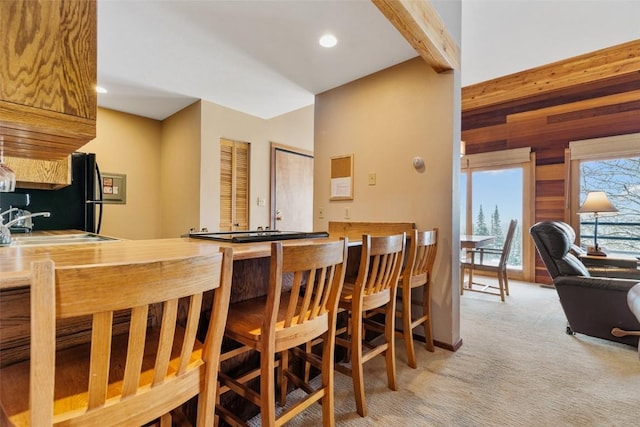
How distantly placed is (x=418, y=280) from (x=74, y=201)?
11.9ft

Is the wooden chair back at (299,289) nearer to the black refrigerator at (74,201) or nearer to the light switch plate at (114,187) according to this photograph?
the black refrigerator at (74,201)

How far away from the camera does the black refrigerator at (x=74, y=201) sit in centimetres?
323

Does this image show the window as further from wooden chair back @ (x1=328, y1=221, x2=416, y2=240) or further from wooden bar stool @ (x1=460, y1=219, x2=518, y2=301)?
wooden chair back @ (x1=328, y1=221, x2=416, y2=240)

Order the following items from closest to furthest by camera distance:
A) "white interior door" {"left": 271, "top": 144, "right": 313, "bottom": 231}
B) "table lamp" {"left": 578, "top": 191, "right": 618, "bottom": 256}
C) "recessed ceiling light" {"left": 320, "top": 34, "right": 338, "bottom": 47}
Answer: "recessed ceiling light" {"left": 320, "top": 34, "right": 338, "bottom": 47}
"table lamp" {"left": 578, "top": 191, "right": 618, "bottom": 256}
"white interior door" {"left": 271, "top": 144, "right": 313, "bottom": 231}

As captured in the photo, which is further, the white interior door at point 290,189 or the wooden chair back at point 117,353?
the white interior door at point 290,189

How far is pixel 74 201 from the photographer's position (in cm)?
337

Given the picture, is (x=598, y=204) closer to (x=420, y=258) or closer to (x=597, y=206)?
(x=597, y=206)

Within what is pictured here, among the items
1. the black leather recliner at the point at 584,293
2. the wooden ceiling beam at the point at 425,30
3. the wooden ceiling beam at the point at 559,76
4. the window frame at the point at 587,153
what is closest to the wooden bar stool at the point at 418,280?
the black leather recliner at the point at 584,293

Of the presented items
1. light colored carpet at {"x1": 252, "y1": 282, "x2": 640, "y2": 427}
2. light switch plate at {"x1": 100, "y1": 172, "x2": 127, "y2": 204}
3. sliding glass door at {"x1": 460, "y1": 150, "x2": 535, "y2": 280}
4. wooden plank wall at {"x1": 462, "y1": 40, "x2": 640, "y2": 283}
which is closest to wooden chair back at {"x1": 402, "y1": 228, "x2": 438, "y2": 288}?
light colored carpet at {"x1": 252, "y1": 282, "x2": 640, "y2": 427}

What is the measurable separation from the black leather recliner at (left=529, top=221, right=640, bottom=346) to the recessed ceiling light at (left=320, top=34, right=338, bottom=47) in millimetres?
2437

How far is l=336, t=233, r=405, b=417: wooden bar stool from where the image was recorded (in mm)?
1625

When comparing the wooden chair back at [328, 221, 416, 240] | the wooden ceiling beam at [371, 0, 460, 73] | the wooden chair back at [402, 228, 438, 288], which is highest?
the wooden ceiling beam at [371, 0, 460, 73]

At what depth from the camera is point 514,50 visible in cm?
330

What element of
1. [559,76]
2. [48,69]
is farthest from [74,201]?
[559,76]
